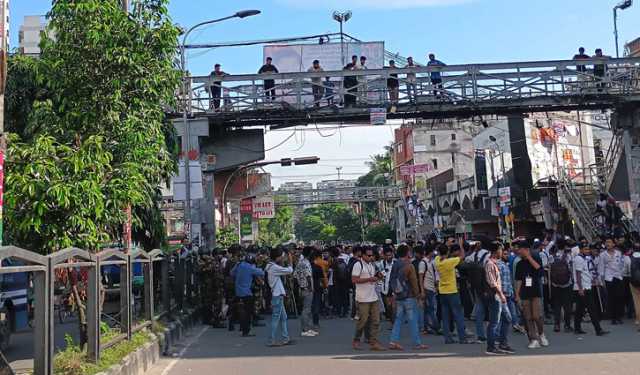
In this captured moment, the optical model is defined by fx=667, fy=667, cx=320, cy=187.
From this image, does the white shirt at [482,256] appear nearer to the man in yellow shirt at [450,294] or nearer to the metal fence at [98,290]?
the man in yellow shirt at [450,294]

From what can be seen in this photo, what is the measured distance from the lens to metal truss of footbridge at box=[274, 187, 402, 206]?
66.2m

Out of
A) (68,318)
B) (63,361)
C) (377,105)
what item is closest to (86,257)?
(63,361)

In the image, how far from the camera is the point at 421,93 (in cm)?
2242

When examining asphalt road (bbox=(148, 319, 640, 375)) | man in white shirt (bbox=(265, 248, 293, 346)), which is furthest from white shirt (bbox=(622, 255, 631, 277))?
man in white shirt (bbox=(265, 248, 293, 346))

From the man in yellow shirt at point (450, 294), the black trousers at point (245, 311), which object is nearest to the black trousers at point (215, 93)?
the black trousers at point (245, 311)

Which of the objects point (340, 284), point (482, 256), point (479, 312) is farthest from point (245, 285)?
point (482, 256)

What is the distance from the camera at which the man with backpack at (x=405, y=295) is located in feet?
36.3

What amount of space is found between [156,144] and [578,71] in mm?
16649

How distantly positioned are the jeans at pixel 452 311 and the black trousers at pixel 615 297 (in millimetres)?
4478

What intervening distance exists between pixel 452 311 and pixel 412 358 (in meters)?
1.62

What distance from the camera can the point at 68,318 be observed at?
17.8 metres

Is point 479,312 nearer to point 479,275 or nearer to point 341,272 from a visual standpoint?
point 479,275

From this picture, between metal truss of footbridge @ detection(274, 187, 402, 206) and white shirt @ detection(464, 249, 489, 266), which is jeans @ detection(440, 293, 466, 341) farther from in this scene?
metal truss of footbridge @ detection(274, 187, 402, 206)

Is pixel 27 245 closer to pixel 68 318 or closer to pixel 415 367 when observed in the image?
pixel 415 367
